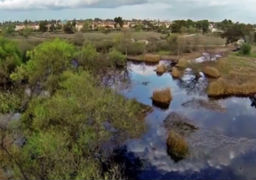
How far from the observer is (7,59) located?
6375cm

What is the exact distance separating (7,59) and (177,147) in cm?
4018

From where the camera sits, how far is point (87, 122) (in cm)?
2923

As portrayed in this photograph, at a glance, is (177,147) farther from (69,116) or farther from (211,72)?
(211,72)

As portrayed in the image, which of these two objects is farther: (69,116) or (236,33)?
(236,33)

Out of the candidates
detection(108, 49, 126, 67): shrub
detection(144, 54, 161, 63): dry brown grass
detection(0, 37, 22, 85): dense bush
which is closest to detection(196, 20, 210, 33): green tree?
detection(144, 54, 161, 63): dry brown grass

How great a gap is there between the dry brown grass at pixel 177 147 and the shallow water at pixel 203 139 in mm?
616

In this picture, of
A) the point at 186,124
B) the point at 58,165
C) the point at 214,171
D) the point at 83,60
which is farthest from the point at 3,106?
the point at 83,60

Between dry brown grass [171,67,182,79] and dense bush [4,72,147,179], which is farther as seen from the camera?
dry brown grass [171,67,182,79]

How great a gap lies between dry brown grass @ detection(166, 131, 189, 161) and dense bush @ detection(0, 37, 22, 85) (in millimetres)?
34185

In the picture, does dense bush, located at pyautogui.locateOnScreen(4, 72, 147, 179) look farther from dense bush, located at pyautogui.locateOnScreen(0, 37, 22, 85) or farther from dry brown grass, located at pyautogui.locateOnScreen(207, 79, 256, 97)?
dry brown grass, located at pyautogui.locateOnScreen(207, 79, 256, 97)

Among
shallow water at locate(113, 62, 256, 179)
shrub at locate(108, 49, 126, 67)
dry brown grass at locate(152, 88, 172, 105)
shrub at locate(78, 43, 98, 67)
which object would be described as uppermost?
shrub at locate(78, 43, 98, 67)

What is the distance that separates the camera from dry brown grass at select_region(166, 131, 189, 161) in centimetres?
3622

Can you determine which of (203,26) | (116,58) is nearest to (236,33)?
(203,26)

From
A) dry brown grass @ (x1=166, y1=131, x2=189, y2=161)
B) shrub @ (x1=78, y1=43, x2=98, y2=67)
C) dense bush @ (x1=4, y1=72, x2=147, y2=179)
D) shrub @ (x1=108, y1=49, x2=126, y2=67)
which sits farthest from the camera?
shrub @ (x1=108, y1=49, x2=126, y2=67)
